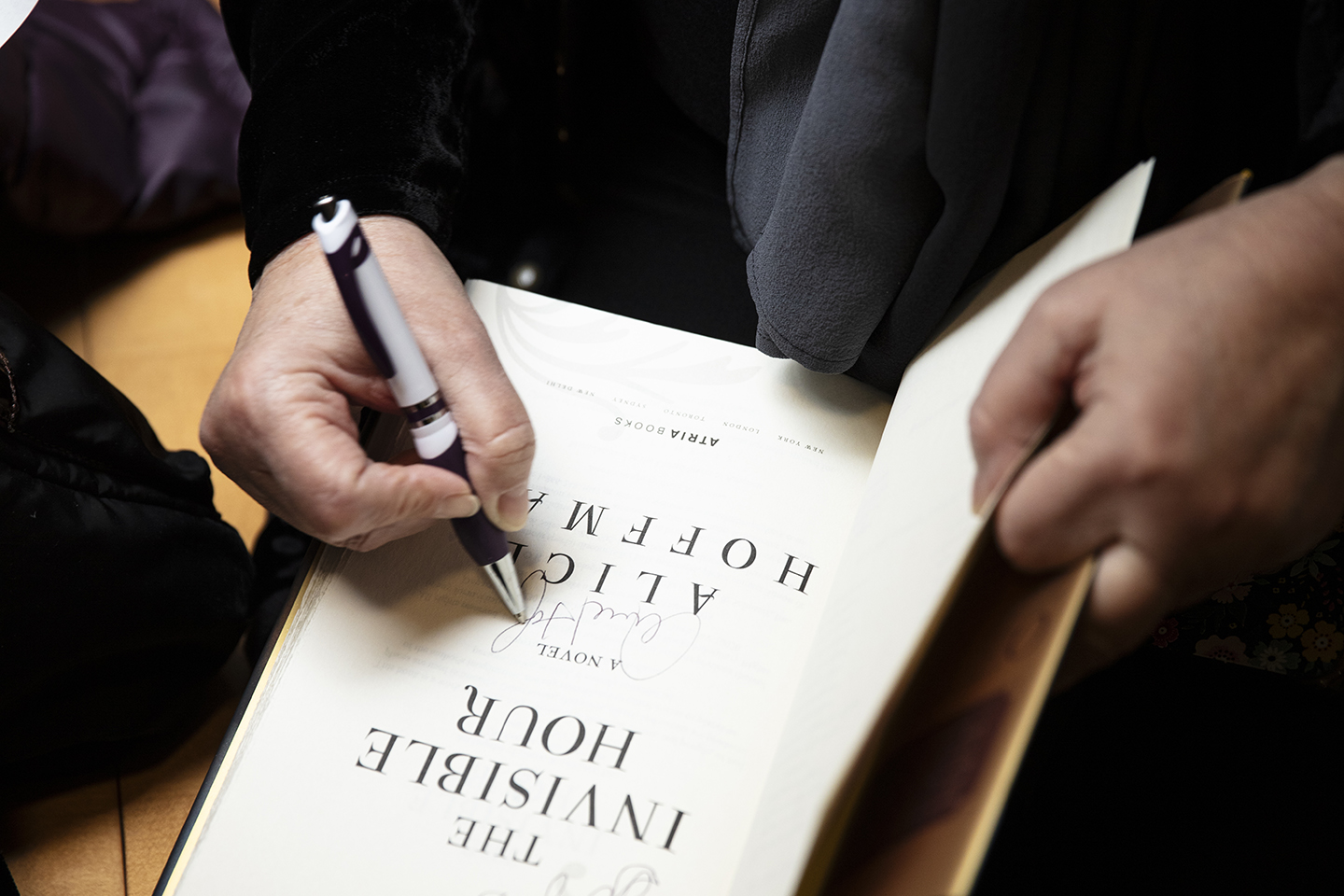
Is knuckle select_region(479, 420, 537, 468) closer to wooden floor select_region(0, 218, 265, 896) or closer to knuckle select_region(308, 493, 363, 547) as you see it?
knuckle select_region(308, 493, 363, 547)

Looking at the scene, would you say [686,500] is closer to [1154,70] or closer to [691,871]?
[691,871]

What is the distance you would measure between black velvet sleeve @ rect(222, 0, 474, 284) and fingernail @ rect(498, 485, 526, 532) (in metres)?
0.18

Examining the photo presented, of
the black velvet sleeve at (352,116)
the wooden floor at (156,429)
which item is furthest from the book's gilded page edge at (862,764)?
the wooden floor at (156,429)

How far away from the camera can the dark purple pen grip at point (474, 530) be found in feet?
1.40

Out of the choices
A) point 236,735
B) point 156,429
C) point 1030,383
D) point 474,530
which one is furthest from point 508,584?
point 156,429

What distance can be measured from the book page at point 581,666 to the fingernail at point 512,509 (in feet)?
0.09

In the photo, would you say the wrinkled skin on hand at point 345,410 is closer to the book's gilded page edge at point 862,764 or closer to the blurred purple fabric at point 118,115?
the book's gilded page edge at point 862,764

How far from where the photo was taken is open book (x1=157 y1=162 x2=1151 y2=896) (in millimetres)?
351

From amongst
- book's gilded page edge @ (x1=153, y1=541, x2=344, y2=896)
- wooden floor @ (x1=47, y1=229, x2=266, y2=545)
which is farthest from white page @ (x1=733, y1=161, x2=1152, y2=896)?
wooden floor @ (x1=47, y1=229, x2=266, y2=545)

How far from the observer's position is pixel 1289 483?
285 millimetres

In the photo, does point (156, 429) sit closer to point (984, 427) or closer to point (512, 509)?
point (512, 509)

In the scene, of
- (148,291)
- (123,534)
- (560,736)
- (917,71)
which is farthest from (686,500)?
(148,291)

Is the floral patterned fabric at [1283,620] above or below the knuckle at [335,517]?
above

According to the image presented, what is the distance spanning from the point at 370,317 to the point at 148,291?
69 centimetres
